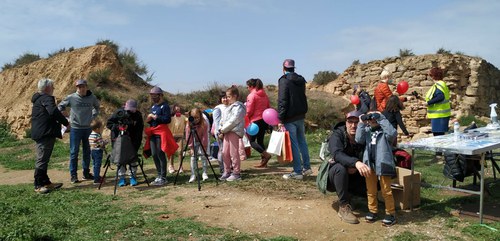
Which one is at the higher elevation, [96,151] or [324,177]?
[96,151]

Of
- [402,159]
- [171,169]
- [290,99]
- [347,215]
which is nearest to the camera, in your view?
[347,215]

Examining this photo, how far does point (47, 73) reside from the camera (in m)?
21.2

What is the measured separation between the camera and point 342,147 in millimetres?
5324

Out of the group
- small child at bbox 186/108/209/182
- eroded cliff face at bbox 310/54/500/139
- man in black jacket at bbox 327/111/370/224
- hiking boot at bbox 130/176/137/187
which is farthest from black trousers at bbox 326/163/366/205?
eroded cliff face at bbox 310/54/500/139

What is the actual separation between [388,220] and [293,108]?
2638 mm

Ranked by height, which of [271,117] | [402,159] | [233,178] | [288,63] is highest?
[288,63]

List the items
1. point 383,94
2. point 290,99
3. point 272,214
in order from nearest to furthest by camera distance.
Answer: point 272,214, point 290,99, point 383,94

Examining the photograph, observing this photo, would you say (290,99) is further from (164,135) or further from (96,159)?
(96,159)

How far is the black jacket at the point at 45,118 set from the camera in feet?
23.3

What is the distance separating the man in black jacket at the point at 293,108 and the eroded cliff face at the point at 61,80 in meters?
13.1

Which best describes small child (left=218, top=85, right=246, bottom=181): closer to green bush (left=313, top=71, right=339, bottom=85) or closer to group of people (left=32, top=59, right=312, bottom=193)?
group of people (left=32, top=59, right=312, bottom=193)

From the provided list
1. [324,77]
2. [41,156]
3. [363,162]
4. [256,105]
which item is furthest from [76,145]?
[324,77]

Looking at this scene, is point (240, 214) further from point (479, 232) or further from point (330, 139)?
point (479, 232)

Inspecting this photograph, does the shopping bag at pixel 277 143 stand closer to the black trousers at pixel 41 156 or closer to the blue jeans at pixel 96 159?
the blue jeans at pixel 96 159
